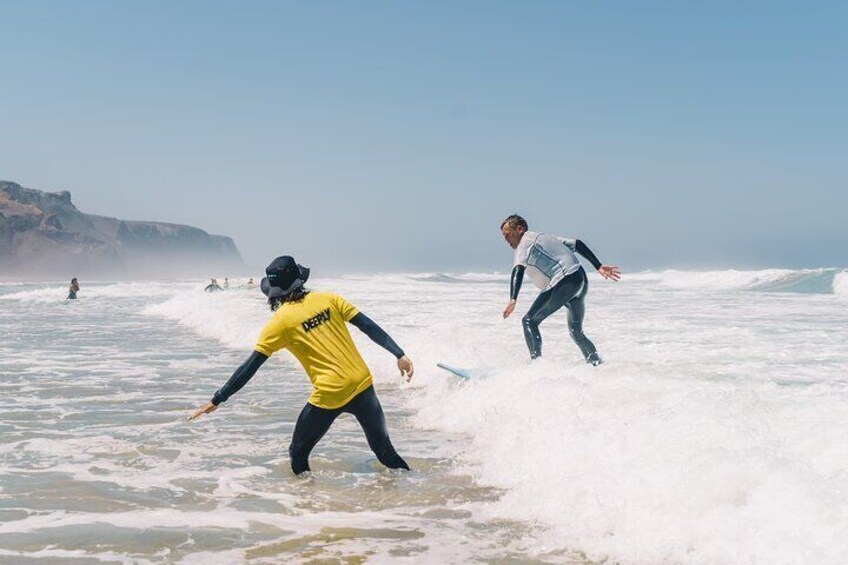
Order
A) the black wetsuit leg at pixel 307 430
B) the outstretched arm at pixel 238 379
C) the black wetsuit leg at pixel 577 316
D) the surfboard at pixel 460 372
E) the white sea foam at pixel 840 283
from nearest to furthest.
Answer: the outstretched arm at pixel 238 379 < the black wetsuit leg at pixel 307 430 < the surfboard at pixel 460 372 < the black wetsuit leg at pixel 577 316 < the white sea foam at pixel 840 283

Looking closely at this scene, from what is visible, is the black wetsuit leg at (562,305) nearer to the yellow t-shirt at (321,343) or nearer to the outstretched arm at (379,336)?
the outstretched arm at (379,336)

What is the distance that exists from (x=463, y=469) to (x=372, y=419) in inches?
43.3

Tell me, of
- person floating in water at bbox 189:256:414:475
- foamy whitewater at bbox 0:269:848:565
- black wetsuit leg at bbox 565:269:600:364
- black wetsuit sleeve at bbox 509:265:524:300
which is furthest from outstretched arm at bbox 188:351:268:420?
black wetsuit leg at bbox 565:269:600:364

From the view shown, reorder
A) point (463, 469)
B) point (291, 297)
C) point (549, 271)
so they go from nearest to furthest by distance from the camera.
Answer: point (291, 297) → point (463, 469) → point (549, 271)

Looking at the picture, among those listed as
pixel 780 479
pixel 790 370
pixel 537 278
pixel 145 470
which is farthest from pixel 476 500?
pixel 790 370


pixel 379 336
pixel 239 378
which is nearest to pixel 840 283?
pixel 379 336

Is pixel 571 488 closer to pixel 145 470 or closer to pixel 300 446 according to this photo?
pixel 300 446

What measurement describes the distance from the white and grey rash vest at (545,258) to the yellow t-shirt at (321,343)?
4358mm

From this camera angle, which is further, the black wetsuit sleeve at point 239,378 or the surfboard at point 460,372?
the surfboard at point 460,372

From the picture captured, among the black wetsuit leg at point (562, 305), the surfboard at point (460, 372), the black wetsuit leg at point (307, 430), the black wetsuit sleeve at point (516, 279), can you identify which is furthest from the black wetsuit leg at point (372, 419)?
the black wetsuit leg at point (562, 305)

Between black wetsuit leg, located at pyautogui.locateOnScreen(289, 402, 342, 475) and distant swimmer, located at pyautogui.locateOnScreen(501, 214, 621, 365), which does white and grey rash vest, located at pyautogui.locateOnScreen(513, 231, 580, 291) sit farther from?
black wetsuit leg, located at pyautogui.locateOnScreen(289, 402, 342, 475)

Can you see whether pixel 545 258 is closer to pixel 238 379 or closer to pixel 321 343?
pixel 321 343

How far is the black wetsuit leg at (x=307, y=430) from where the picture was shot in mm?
5461

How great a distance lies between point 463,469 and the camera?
616 cm
